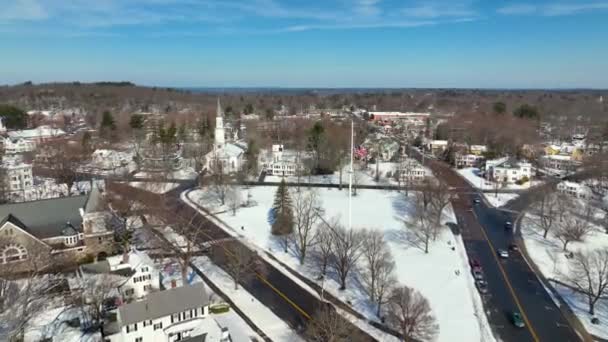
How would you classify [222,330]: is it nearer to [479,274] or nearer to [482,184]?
[479,274]

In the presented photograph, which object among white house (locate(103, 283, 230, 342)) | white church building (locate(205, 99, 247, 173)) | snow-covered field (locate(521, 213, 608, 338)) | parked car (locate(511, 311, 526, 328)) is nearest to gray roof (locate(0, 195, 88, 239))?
white house (locate(103, 283, 230, 342))

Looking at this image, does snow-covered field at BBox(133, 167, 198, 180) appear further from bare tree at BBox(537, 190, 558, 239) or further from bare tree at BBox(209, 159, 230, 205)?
bare tree at BBox(537, 190, 558, 239)

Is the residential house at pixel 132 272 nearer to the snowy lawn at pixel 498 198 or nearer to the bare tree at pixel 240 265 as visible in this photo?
the bare tree at pixel 240 265

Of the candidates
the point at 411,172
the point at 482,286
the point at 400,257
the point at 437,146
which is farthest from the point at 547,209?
the point at 437,146

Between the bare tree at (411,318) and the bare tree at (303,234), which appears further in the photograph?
the bare tree at (303,234)

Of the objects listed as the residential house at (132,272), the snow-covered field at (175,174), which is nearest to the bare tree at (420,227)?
the residential house at (132,272)

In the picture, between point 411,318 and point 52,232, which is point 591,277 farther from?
point 52,232
